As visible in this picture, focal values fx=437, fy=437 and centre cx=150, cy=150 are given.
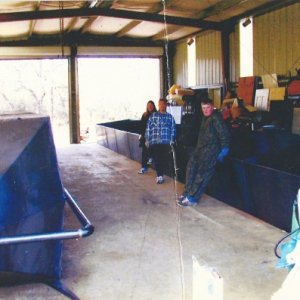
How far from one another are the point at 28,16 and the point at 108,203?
7.00 metres

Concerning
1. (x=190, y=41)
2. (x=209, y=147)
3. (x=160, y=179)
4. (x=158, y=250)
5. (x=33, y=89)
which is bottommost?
(x=158, y=250)

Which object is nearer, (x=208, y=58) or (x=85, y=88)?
(x=208, y=58)

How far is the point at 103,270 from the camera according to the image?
170 inches

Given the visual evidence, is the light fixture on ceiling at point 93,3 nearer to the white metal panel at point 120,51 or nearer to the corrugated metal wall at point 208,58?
the corrugated metal wall at point 208,58

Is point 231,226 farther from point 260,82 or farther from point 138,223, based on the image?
point 260,82

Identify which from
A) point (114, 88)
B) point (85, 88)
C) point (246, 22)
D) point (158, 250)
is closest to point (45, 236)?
point (158, 250)

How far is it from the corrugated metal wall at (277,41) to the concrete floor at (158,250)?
5.08 m

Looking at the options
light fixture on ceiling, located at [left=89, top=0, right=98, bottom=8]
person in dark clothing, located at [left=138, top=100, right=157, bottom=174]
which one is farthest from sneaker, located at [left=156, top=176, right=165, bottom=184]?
light fixture on ceiling, located at [left=89, top=0, right=98, bottom=8]

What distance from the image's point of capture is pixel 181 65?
17.8 m

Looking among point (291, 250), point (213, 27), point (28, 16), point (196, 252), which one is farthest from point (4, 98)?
point (291, 250)

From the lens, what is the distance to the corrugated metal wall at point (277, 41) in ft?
35.0

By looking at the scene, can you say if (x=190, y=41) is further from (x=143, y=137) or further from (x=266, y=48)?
(x=143, y=137)

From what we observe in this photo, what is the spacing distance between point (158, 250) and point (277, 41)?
828cm

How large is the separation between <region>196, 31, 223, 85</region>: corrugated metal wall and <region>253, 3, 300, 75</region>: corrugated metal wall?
7.16ft
